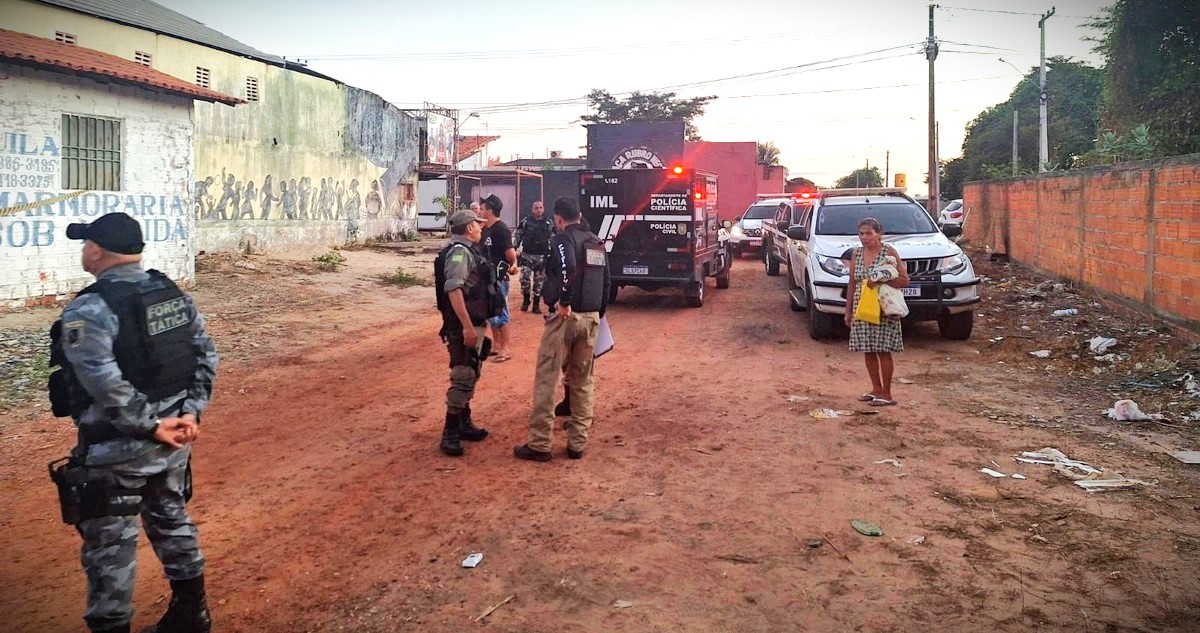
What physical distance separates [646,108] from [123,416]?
182ft

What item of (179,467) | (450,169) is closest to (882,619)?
(179,467)

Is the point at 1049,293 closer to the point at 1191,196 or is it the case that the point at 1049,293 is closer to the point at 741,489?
the point at 1191,196

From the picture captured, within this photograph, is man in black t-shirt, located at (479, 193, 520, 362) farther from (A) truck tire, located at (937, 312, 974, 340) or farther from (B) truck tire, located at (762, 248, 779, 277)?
(B) truck tire, located at (762, 248, 779, 277)

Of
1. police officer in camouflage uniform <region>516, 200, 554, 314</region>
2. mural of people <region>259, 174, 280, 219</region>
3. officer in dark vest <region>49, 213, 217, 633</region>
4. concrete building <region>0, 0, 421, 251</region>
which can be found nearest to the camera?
officer in dark vest <region>49, 213, 217, 633</region>

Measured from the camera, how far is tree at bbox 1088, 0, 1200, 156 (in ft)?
72.3

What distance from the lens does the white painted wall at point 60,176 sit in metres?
11.3

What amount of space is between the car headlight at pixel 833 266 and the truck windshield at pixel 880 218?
3.09ft

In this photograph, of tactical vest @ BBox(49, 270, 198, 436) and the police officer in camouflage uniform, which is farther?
the police officer in camouflage uniform

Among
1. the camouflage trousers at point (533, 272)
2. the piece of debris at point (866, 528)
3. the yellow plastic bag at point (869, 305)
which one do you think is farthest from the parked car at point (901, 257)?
the piece of debris at point (866, 528)

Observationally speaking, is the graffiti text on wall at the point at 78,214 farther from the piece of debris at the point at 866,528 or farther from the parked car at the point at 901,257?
the piece of debris at the point at 866,528

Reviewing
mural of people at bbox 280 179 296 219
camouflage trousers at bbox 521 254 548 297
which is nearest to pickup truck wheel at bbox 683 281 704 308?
camouflage trousers at bbox 521 254 548 297

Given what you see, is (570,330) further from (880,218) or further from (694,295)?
(694,295)

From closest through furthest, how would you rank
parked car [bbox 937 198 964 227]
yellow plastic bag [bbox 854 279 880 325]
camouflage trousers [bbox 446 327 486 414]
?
camouflage trousers [bbox 446 327 486 414], yellow plastic bag [bbox 854 279 880 325], parked car [bbox 937 198 964 227]

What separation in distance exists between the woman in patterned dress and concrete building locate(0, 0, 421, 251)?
11.6 metres
